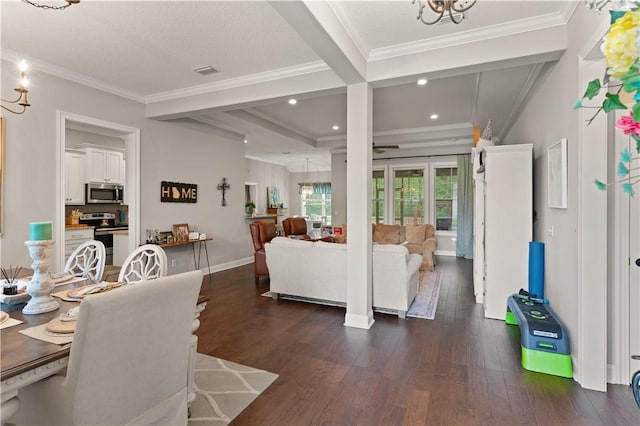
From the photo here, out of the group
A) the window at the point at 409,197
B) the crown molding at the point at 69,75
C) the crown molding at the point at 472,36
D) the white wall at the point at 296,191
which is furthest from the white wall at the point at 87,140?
the white wall at the point at 296,191

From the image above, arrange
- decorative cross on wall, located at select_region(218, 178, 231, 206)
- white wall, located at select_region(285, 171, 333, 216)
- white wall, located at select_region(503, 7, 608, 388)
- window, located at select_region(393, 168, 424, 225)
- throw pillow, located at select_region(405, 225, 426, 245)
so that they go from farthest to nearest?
white wall, located at select_region(285, 171, 333, 216), window, located at select_region(393, 168, 424, 225), throw pillow, located at select_region(405, 225, 426, 245), decorative cross on wall, located at select_region(218, 178, 231, 206), white wall, located at select_region(503, 7, 608, 388)

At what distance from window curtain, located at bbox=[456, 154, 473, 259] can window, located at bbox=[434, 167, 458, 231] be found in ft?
0.72

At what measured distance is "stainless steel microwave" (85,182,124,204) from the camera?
606cm

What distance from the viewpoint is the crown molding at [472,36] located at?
8.80 ft

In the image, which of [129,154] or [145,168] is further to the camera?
[145,168]

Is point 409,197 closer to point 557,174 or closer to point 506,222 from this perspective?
point 506,222

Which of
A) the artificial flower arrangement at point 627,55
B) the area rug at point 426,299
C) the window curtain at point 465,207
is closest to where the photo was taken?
the artificial flower arrangement at point 627,55

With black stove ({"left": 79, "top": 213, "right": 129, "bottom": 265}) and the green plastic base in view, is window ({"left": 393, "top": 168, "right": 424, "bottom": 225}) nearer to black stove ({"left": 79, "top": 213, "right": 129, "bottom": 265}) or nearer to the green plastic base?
the green plastic base

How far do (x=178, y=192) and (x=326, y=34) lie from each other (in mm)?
3988

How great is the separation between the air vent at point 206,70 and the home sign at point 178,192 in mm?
2081

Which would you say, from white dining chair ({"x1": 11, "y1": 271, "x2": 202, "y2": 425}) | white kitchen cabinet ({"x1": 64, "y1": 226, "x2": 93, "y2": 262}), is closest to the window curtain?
white dining chair ({"x1": 11, "y1": 271, "x2": 202, "y2": 425})

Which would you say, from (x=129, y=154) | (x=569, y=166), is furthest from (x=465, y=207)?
(x=129, y=154)

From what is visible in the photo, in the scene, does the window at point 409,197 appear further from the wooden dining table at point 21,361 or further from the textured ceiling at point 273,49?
the wooden dining table at point 21,361

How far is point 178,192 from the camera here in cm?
541
